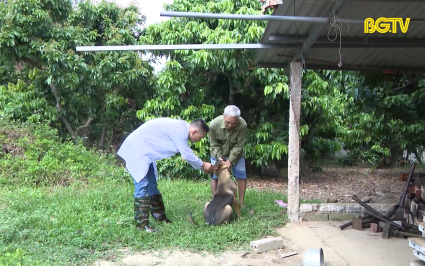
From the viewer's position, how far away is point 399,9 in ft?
15.8

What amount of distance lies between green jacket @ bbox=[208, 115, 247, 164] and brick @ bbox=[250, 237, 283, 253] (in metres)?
1.75

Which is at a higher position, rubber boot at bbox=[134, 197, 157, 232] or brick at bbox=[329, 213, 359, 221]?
rubber boot at bbox=[134, 197, 157, 232]

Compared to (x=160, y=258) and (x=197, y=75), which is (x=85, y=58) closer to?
(x=197, y=75)

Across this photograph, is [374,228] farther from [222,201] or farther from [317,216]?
[222,201]

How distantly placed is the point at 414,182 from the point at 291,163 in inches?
72.4

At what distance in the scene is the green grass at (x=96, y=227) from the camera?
4.38 metres

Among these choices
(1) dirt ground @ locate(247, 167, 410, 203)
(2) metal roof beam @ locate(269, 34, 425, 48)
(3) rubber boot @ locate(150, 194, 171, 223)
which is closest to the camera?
(3) rubber boot @ locate(150, 194, 171, 223)

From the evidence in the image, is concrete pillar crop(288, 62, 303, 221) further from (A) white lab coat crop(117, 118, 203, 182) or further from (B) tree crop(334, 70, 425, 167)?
(B) tree crop(334, 70, 425, 167)

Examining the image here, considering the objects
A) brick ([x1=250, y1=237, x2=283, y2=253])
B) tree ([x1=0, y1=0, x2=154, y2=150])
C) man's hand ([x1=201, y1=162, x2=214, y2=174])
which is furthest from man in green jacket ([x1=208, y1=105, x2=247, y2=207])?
tree ([x1=0, y1=0, x2=154, y2=150])

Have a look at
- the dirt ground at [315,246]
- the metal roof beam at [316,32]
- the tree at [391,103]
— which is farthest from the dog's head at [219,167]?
the tree at [391,103]

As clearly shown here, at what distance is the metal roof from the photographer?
4.73m

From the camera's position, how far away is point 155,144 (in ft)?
17.2

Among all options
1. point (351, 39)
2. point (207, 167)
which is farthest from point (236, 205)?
point (351, 39)

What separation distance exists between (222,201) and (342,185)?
6168mm
